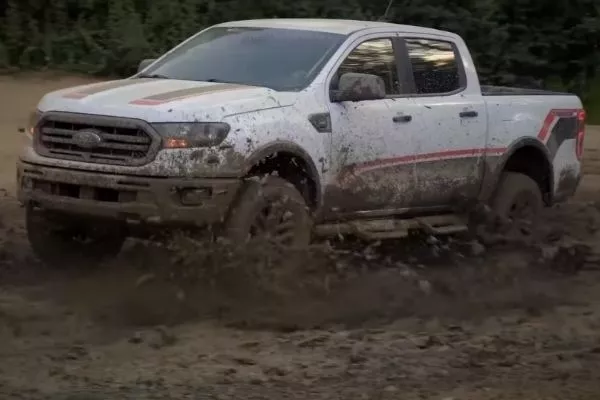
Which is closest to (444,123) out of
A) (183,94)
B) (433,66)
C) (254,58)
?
(433,66)

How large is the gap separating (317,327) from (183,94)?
187 cm

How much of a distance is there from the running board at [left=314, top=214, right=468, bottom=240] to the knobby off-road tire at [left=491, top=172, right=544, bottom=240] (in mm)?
420

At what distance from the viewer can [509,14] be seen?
2225 cm

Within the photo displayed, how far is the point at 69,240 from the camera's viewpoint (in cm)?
881

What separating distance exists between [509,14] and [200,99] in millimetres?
15030

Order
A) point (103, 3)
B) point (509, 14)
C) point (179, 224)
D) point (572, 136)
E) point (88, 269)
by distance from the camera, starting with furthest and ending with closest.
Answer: point (509, 14) → point (103, 3) → point (572, 136) → point (88, 269) → point (179, 224)

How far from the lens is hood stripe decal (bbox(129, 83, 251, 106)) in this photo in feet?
26.3

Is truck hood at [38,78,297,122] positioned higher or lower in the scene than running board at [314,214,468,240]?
higher

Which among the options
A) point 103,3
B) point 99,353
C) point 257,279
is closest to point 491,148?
point 257,279

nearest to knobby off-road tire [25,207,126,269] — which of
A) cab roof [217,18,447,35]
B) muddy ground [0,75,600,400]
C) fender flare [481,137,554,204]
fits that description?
muddy ground [0,75,600,400]

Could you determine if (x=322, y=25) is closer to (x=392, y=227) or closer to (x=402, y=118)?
(x=402, y=118)

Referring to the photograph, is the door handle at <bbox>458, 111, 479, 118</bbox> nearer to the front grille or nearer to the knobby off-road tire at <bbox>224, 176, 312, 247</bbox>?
the knobby off-road tire at <bbox>224, 176, 312, 247</bbox>

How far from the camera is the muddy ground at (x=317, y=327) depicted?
6059 mm

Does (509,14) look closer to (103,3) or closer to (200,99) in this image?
(103,3)
